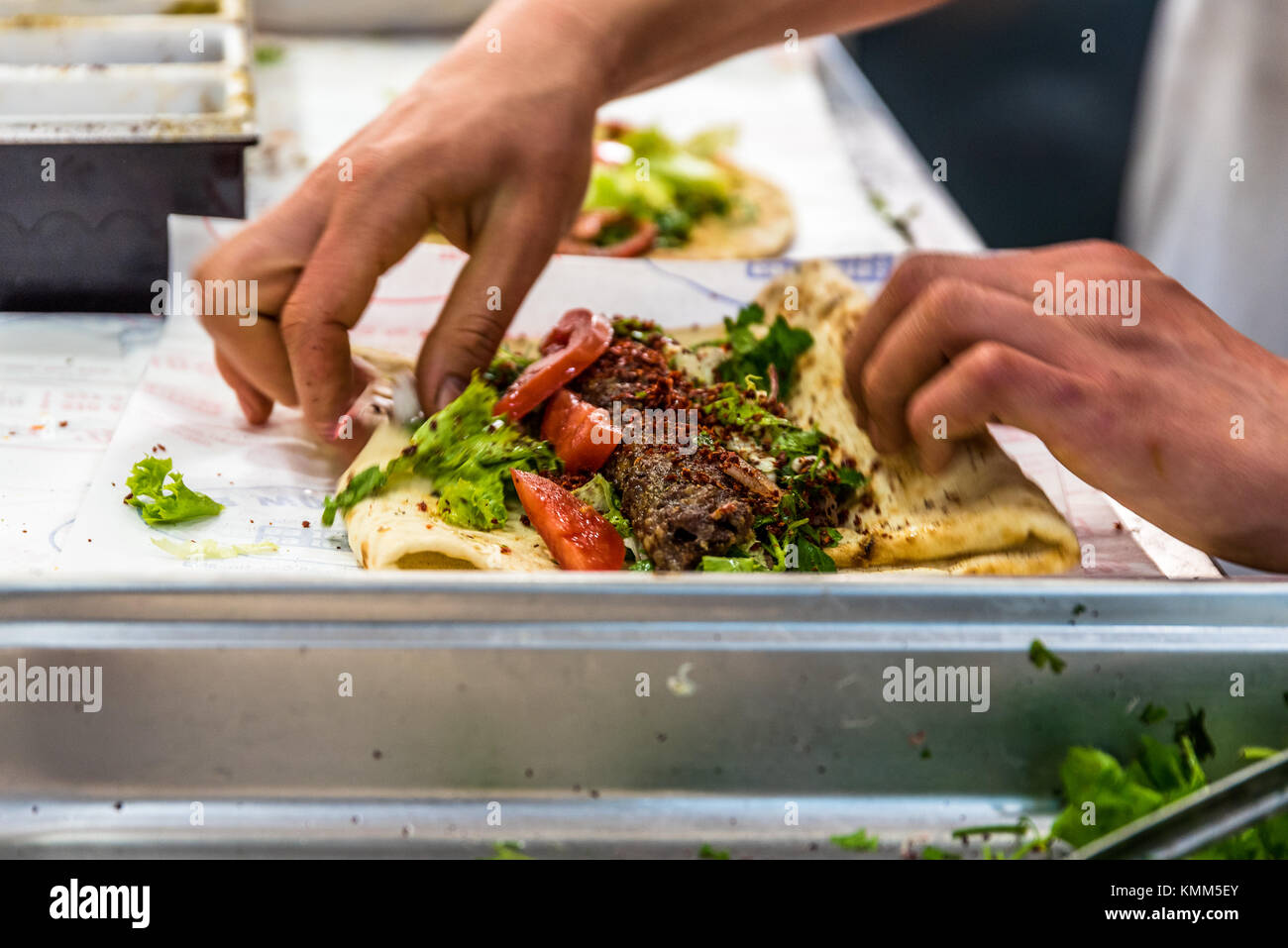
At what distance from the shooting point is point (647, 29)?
223 cm

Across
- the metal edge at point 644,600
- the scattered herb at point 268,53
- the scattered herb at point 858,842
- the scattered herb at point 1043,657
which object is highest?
the scattered herb at point 268,53

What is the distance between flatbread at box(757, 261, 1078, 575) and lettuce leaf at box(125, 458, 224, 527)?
1.05m

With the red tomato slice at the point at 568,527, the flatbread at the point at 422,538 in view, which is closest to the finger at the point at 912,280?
the red tomato slice at the point at 568,527

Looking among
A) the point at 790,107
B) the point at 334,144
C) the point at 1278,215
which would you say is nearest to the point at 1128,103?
the point at 790,107

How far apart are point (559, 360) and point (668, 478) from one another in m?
0.40

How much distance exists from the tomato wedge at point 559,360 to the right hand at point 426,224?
0.09 metres

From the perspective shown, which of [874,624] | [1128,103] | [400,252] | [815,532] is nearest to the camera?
[874,624]

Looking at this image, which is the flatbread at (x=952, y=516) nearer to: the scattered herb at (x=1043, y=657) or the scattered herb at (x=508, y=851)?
the scattered herb at (x=1043, y=657)

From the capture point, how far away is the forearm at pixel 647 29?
6.97 feet

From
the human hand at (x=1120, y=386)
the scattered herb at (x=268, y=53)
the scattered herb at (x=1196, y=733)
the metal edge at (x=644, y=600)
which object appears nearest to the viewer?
the metal edge at (x=644, y=600)

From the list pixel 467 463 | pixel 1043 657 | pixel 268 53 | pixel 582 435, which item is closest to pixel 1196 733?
pixel 1043 657

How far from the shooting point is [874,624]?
4.31 ft
